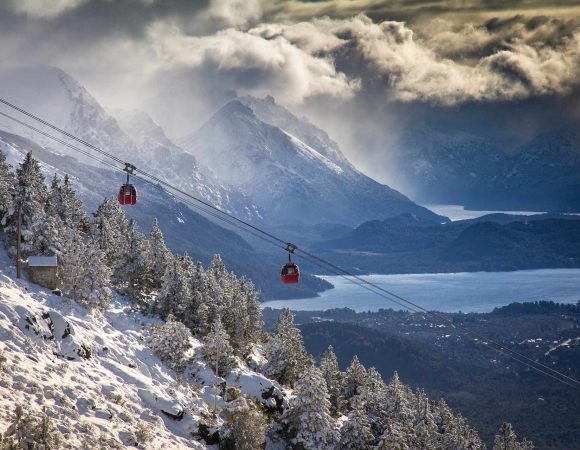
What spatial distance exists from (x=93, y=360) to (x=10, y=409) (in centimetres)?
1260

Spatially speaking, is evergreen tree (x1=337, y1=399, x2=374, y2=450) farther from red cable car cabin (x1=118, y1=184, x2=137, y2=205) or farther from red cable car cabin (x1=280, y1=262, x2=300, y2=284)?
red cable car cabin (x1=118, y1=184, x2=137, y2=205)

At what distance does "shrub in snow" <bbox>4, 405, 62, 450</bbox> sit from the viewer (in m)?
28.6

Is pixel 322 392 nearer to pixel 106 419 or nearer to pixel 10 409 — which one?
pixel 106 419

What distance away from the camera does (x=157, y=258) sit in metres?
78.8

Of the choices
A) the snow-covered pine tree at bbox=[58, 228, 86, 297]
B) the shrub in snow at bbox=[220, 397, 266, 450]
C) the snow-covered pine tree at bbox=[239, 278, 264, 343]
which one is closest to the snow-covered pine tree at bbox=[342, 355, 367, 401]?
the snow-covered pine tree at bbox=[239, 278, 264, 343]

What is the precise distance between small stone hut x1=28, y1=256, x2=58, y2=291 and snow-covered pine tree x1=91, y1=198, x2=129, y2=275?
14.1 metres

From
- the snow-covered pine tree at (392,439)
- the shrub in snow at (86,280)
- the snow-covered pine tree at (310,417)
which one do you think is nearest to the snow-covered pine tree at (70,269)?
the shrub in snow at (86,280)

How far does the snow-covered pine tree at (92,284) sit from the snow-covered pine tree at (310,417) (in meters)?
20.4

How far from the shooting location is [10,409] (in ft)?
101

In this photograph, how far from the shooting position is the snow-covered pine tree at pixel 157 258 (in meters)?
77.4

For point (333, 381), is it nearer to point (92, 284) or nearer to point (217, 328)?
point (217, 328)

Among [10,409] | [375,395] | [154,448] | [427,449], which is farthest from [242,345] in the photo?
[10,409]

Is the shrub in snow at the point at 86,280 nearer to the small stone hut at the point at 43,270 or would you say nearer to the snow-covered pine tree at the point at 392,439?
the small stone hut at the point at 43,270

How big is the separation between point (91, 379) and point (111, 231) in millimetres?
40017
